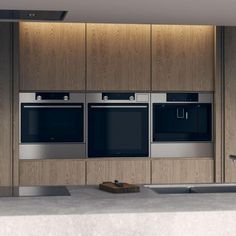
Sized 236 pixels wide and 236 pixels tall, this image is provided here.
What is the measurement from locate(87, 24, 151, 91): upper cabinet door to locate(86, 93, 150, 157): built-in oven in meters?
0.10

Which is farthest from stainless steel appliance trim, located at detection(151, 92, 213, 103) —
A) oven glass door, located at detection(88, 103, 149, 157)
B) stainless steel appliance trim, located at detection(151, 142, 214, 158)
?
stainless steel appliance trim, located at detection(151, 142, 214, 158)

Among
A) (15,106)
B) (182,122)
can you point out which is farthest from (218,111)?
(15,106)

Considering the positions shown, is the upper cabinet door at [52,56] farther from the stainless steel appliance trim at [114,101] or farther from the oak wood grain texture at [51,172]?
the oak wood grain texture at [51,172]

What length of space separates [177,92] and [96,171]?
1008 millimetres

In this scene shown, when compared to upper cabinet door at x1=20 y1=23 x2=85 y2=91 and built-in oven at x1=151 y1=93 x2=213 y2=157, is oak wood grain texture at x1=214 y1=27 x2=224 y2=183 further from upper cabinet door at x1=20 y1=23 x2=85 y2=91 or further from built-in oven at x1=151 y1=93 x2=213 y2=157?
upper cabinet door at x1=20 y1=23 x2=85 y2=91

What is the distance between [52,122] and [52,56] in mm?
569

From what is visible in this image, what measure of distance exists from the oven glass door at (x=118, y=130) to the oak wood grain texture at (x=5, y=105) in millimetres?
695

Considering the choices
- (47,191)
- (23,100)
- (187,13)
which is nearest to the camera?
(47,191)

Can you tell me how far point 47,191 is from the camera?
343 cm

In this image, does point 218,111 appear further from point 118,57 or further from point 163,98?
point 118,57

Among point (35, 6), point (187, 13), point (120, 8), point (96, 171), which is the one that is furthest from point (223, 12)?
point (96, 171)

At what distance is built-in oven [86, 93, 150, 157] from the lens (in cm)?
519

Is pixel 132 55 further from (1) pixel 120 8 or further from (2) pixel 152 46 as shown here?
(1) pixel 120 8

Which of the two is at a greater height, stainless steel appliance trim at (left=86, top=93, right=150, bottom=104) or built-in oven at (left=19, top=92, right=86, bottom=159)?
stainless steel appliance trim at (left=86, top=93, right=150, bottom=104)
